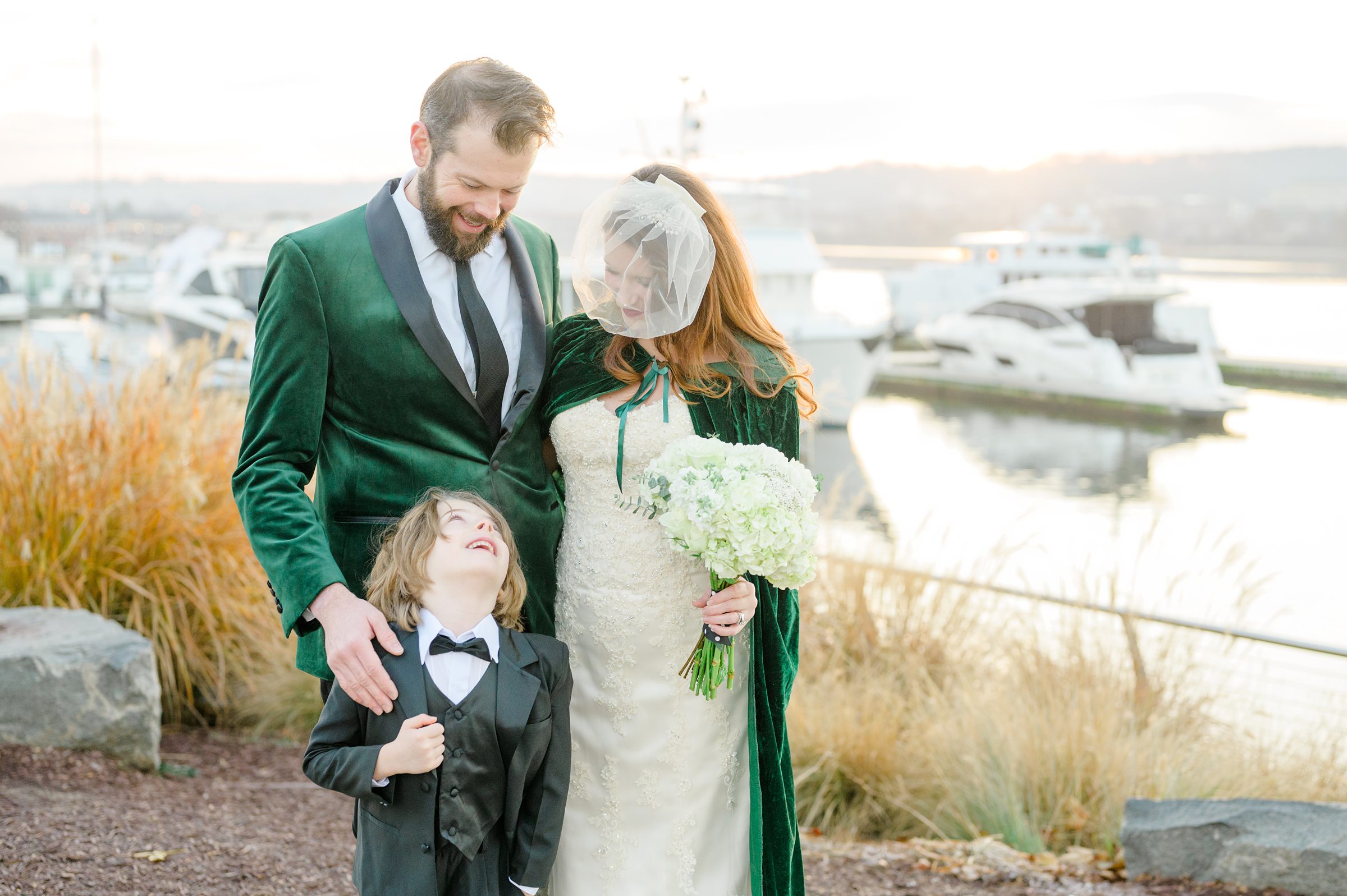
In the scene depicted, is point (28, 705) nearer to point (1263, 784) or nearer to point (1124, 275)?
point (1263, 784)

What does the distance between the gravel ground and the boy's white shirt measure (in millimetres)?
1553

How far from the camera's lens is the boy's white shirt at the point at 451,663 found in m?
2.13

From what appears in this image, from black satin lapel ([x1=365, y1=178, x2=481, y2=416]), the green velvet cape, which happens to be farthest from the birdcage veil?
black satin lapel ([x1=365, y1=178, x2=481, y2=416])

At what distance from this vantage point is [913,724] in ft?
15.0

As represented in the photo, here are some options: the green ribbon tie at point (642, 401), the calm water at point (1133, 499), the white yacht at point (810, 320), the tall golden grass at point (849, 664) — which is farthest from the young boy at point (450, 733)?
the white yacht at point (810, 320)

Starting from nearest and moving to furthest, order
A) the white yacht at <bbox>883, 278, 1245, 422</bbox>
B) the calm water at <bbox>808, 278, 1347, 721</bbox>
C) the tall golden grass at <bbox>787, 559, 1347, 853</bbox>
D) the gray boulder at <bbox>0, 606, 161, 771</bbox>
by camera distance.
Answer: the gray boulder at <bbox>0, 606, 161, 771</bbox>, the tall golden grass at <bbox>787, 559, 1347, 853</bbox>, the calm water at <bbox>808, 278, 1347, 721</bbox>, the white yacht at <bbox>883, 278, 1245, 422</bbox>

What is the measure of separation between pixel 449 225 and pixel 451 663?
0.90 metres

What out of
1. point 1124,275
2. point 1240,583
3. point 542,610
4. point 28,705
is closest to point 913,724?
point 1240,583

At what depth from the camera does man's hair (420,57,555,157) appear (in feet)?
→ 7.32

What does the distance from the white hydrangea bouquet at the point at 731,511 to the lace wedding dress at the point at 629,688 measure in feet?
0.52

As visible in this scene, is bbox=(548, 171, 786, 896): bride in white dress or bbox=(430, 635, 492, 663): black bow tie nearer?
bbox=(430, 635, 492, 663): black bow tie

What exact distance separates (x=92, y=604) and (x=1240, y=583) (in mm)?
5139

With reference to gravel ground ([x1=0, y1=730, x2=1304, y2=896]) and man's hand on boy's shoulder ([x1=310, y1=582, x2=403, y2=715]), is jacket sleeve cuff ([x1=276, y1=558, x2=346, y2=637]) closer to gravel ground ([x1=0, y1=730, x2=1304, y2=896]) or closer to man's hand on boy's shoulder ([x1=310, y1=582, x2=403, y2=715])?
man's hand on boy's shoulder ([x1=310, y1=582, x2=403, y2=715])

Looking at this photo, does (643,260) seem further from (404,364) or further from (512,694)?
(512,694)
